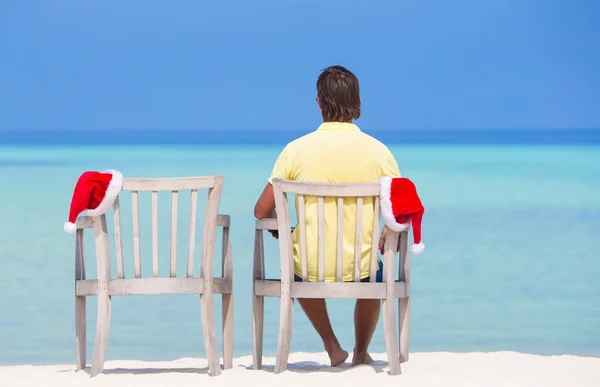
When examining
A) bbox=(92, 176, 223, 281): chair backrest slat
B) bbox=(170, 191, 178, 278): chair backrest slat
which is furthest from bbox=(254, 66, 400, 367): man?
bbox=(170, 191, 178, 278): chair backrest slat

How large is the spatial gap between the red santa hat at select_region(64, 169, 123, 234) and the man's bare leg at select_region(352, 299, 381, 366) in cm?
92

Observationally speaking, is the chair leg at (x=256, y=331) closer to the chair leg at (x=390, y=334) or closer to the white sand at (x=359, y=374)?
the white sand at (x=359, y=374)

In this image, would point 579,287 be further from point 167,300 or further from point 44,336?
point 44,336

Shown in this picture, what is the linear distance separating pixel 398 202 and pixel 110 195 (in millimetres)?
893

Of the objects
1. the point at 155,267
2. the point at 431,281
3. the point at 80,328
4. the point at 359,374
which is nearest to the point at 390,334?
the point at 359,374

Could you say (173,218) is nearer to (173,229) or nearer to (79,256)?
(173,229)

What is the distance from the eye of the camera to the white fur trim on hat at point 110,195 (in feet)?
12.2

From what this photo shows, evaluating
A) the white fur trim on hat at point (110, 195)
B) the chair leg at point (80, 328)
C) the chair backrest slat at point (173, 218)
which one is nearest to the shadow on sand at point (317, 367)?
the chair backrest slat at point (173, 218)

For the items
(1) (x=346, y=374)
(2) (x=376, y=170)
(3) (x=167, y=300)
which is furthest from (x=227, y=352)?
(3) (x=167, y=300)

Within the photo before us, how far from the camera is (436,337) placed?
5.04 m

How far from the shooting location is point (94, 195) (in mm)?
3744

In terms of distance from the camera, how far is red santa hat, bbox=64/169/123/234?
3.73 metres

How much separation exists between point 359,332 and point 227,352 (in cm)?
45

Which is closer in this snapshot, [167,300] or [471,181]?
[167,300]
